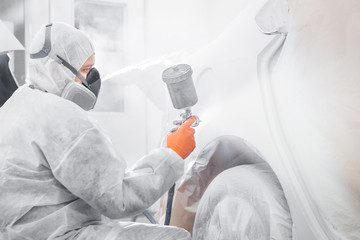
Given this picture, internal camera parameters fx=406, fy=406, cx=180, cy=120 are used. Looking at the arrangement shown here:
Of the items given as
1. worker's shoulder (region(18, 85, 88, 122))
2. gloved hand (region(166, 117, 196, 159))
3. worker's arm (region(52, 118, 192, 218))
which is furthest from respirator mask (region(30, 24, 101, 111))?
gloved hand (region(166, 117, 196, 159))

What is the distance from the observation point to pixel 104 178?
1.37 meters

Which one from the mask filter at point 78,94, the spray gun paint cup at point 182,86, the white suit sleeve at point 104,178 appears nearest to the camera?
the white suit sleeve at point 104,178

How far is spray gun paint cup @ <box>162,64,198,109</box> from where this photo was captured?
1.65 m

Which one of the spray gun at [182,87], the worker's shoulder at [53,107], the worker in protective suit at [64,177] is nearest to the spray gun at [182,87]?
the spray gun at [182,87]

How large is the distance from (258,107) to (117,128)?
2.62m

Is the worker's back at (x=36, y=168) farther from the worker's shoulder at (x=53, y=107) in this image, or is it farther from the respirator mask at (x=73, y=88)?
the respirator mask at (x=73, y=88)

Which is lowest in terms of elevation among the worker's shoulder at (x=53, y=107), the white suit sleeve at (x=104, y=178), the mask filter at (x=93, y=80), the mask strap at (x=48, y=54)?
the white suit sleeve at (x=104, y=178)

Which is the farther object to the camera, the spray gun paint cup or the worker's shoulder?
Answer: the spray gun paint cup

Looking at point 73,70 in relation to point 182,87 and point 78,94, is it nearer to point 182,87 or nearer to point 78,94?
point 78,94

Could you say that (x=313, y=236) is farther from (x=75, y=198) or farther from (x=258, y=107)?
(x=75, y=198)

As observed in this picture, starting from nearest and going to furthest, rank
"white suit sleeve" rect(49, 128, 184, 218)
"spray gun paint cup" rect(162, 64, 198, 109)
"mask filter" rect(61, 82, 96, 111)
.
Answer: "white suit sleeve" rect(49, 128, 184, 218)
"mask filter" rect(61, 82, 96, 111)
"spray gun paint cup" rect(162, 64, 198, 109)

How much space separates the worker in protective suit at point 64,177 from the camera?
53.0 inches

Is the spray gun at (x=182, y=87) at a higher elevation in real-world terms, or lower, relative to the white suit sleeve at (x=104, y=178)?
higher

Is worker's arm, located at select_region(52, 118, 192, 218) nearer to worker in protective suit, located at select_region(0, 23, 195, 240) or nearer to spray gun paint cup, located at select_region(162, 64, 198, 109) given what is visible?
worker in protective suit, located at select_region(0, 23, 195, 240)
